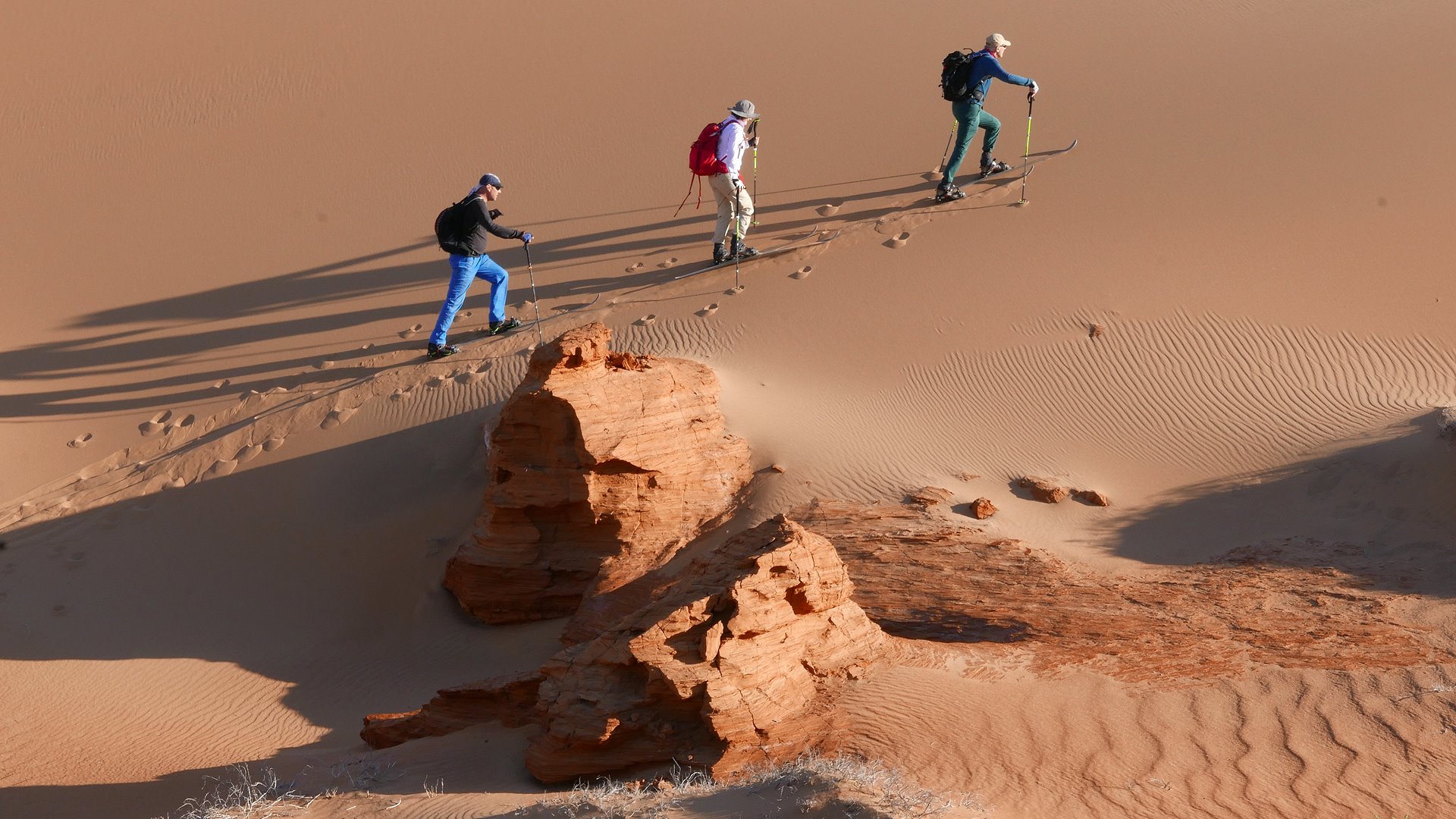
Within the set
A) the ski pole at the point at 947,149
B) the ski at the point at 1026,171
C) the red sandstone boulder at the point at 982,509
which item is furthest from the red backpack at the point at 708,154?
the red sandstone boulder at the point at 982,509

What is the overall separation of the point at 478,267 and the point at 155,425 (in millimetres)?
3908

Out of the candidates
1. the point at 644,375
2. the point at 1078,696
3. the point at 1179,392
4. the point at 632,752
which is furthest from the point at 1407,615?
the point at 644,375

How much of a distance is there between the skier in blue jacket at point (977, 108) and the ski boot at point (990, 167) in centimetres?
17

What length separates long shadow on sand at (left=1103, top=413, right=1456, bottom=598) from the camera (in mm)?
7691

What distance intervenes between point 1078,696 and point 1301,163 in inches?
403

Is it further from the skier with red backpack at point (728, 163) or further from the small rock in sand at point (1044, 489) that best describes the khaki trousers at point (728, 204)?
the small rock in sand at point (1044, 489)

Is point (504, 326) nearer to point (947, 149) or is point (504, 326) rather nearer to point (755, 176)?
point (755, 176)

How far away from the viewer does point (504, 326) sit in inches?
476

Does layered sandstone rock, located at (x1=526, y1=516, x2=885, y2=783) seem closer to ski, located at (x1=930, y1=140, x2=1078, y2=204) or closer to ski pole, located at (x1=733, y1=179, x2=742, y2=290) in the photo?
ski pole, located at (x1=733, y1=179, x2=742, y2=290)

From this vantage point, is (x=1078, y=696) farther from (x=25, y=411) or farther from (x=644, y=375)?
(x=25, y=411)

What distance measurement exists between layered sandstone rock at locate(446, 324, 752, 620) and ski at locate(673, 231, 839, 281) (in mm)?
3932

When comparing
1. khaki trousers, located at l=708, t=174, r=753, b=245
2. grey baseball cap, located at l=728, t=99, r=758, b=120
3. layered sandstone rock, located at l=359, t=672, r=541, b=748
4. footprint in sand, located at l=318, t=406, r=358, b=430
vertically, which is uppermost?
grey baseball cap, located at l=728, t=99, r=758, b=120

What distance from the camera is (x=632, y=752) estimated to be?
5.98 m

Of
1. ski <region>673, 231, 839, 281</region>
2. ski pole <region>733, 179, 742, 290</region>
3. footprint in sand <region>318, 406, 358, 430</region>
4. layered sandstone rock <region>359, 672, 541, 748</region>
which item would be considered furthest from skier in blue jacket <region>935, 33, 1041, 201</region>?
layered sandstone rock <region>359, 672, 541, 748</region>
